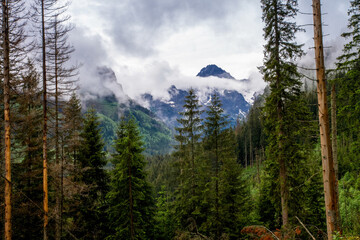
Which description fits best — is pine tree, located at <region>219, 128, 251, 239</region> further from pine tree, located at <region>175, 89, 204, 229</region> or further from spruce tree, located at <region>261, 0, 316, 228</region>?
spruce tree, located at <region>261, 0, 316, 228</region>

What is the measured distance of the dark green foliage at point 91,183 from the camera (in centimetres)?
1491

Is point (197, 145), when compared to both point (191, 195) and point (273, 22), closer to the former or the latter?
point (191, 195)

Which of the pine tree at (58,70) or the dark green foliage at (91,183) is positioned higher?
the pine tree at (58,70)

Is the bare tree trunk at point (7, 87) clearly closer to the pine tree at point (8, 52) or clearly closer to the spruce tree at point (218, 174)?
the pine tree at point (8, 52)

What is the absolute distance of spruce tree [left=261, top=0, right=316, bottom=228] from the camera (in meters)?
11.2

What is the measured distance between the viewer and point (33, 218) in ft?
46.2

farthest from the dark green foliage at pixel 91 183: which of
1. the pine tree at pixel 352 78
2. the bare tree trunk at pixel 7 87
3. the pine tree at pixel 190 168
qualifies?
the pine tree at pixel 352 78

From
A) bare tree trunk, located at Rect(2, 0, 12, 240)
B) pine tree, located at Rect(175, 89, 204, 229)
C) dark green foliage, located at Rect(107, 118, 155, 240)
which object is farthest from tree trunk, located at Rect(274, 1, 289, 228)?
bare tree trunk, located at Rect(2, 0, 12, 240)

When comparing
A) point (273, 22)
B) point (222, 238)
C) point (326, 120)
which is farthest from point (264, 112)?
point (222, 238)

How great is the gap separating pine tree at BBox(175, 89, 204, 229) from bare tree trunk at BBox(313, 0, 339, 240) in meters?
11.2

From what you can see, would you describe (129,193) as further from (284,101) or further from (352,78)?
(352,78)

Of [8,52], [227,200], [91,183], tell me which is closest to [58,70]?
[8,52]

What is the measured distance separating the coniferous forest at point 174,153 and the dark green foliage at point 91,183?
8cm

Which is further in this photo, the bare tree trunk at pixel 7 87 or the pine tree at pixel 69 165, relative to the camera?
the pine tree at pixel 69 165
